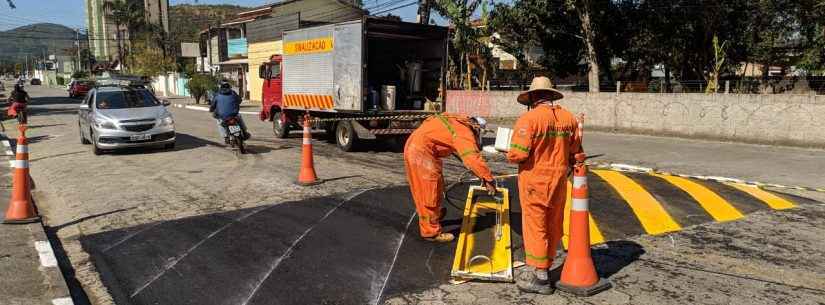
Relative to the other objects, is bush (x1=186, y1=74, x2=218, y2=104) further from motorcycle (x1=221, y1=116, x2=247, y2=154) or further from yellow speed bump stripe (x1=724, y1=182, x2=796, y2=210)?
yellow speed bump stripe (x1=724, y1=182, x2=796, y2=210)

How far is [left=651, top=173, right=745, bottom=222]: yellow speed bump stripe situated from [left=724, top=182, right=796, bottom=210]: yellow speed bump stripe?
0.53 metres

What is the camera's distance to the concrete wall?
47.3 feet

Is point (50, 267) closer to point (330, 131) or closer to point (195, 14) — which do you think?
point (330, 131)

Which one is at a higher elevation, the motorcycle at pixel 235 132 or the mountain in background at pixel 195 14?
the mountain in background at pixel 195 14

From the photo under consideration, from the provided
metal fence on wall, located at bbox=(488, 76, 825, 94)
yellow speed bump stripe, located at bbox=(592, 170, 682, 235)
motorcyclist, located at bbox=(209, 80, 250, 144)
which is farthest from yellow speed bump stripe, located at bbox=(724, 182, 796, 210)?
motorcyclist, located at bbox=(209, 80, 250, 144)

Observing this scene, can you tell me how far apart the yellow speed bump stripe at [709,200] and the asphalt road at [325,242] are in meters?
0.21

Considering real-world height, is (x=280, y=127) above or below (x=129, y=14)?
below

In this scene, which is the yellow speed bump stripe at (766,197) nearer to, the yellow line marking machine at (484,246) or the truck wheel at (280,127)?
the yellow line marking machine at (484,246)

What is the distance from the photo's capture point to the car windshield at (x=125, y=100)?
45.0 feet

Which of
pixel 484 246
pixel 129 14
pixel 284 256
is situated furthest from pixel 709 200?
pixel 129 14

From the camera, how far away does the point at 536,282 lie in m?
4.48

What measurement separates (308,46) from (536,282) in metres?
11.0

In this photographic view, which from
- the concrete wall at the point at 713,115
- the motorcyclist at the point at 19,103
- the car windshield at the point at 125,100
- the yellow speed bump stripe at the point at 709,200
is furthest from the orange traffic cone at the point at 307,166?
the motorcyclist at the point at 19,103

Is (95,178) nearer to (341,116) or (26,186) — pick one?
(26,186)
